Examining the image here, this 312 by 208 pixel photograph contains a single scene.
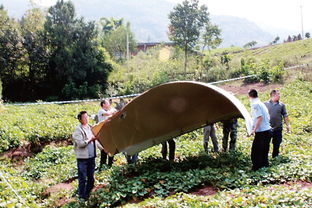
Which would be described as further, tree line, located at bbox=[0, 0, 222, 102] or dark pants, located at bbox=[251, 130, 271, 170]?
tree line, located at bbox=[0, 0, 222, 102]

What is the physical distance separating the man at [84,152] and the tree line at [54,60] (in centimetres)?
2067

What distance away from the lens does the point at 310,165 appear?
22.2 feet

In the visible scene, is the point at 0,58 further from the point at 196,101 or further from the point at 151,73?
the point at 196,101

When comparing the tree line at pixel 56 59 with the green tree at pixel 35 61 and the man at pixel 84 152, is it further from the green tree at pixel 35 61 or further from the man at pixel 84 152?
the man at pixel 84 152

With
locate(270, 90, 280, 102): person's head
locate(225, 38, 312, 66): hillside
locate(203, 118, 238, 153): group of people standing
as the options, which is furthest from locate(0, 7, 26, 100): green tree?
locate(270, 90, 280, 102): person's head

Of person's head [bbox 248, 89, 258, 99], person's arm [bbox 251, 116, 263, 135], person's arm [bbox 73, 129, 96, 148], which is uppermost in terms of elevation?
person's head [bbox 248, 89, 258, 99]

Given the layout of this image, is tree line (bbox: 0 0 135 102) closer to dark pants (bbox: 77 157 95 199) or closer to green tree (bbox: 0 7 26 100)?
green tree (bbox: 0 7 26 100)

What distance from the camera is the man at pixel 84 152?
689 cm

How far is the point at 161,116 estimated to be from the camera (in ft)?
28.4

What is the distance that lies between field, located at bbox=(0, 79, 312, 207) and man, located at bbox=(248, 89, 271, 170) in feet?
0.83

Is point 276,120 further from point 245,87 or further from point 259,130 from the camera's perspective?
point 245,87

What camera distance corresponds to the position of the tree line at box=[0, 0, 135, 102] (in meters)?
28.2

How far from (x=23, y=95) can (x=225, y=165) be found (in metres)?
24.5

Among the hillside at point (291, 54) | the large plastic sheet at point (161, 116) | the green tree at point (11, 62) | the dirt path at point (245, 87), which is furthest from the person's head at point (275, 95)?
the green tree at point (11, 62)
